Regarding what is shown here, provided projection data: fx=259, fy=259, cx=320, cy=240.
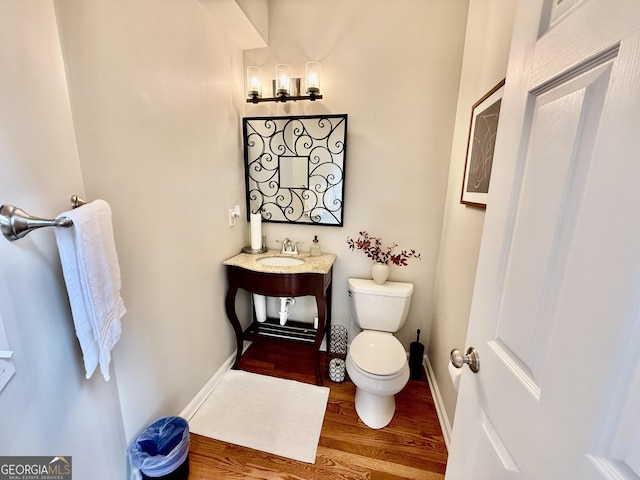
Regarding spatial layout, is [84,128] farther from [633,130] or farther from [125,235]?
[633,130]

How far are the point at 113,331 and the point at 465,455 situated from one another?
1.21 meters

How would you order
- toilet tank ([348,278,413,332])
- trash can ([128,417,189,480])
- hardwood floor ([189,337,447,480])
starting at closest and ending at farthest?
trash can ([128,417,189,480]), hardwood floor ([189,337,447,480]), toilet tank ([348,278,413,332])

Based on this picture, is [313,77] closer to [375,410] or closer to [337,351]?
[337,351]

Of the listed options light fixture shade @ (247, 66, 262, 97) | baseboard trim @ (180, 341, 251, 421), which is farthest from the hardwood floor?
light fixture shade @ (247, 66, 262, 97)

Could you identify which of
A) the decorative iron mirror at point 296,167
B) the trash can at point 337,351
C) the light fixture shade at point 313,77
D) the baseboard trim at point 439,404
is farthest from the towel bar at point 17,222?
the baseboard trim at point 439,404

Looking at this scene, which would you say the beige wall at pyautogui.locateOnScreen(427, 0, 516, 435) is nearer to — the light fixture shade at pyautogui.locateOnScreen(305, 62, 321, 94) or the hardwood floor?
the hardwood floor

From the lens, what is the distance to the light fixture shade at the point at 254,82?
182 centimetres

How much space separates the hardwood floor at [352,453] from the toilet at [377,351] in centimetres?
9

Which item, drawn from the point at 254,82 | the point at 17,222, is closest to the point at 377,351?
the point at 17,222

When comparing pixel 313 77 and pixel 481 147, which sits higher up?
pixel 313 77

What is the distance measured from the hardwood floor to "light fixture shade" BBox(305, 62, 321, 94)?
2066 mm

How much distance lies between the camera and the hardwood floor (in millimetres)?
1291

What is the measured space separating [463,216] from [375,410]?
1251 millimetres

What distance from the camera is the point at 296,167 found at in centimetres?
198
